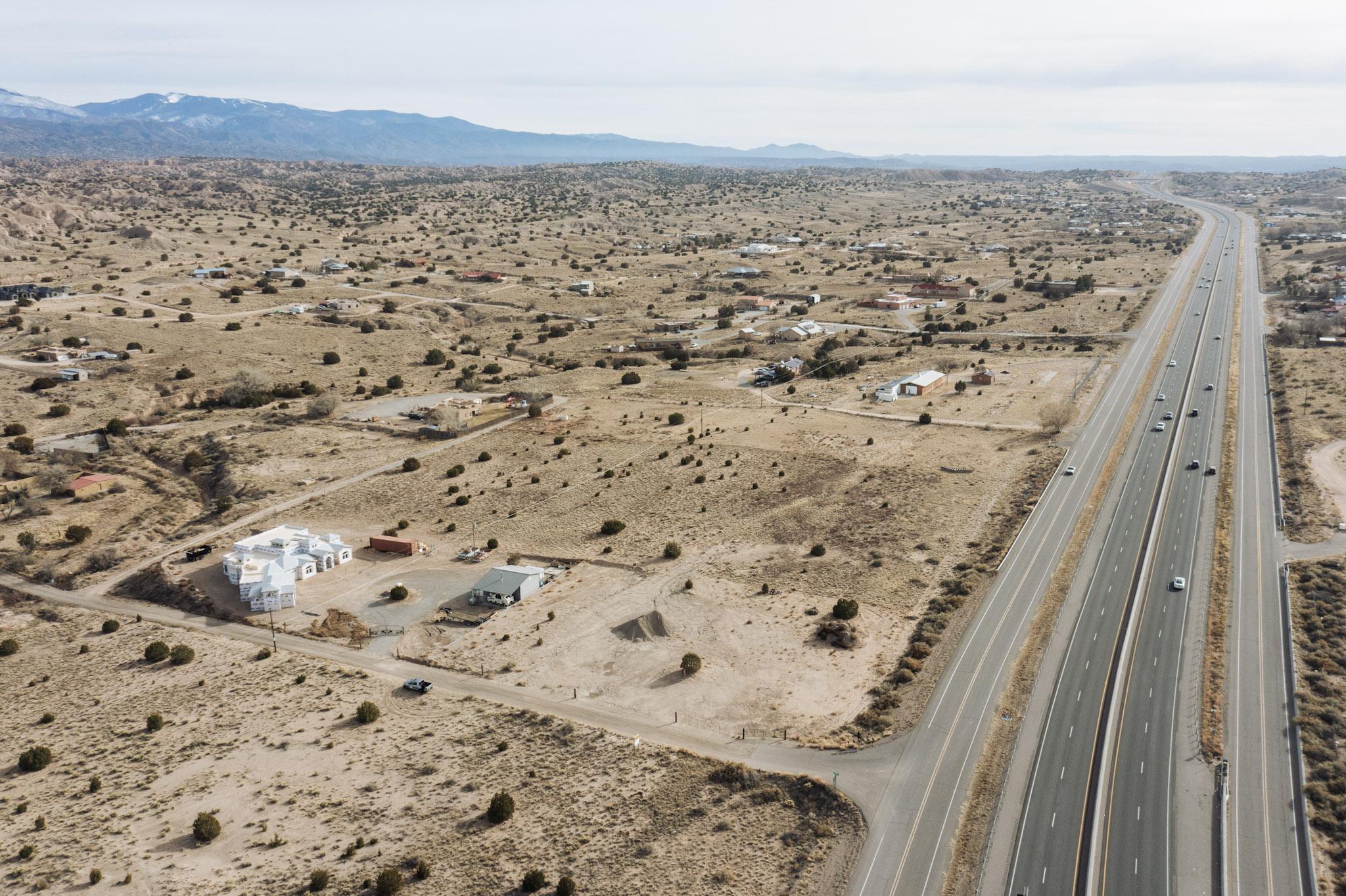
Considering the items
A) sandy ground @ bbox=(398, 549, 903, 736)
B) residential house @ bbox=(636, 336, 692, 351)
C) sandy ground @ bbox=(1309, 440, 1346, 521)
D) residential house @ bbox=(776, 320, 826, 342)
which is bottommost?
sandy ground @ bbox=(398, 549, 903, 736)

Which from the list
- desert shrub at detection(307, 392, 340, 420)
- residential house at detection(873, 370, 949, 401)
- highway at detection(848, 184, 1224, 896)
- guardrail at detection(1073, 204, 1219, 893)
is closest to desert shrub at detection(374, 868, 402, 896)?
highway at detection(848, 184, 1224, 896)

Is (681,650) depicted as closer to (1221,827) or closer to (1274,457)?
(1221,827)

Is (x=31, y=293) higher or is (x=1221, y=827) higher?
(x=31, y=293)

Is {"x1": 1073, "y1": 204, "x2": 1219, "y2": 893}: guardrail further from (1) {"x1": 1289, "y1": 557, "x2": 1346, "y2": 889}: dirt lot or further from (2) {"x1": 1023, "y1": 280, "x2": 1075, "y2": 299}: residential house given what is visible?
(2) {"x1": 1023, "y1": 280, "x2": 1075, "y2": 299}: residential house

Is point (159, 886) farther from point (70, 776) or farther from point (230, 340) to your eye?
point (230, 340)

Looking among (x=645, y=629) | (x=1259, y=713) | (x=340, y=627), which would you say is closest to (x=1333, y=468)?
(x=1259, y=713)
